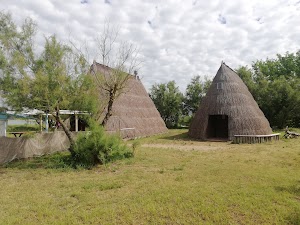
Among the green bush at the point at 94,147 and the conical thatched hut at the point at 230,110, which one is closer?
the green bush at the point at 94,147

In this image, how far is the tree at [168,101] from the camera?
36250 millimetres

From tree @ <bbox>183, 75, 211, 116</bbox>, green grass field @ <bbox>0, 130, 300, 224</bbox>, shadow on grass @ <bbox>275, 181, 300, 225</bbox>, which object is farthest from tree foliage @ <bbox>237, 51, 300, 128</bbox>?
shadow on grass @ <bbox>275, 181, 300, 225</bbox>

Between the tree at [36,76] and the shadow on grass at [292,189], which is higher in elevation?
the tree at [36,76]

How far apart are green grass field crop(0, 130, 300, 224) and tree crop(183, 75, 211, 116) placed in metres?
27.5

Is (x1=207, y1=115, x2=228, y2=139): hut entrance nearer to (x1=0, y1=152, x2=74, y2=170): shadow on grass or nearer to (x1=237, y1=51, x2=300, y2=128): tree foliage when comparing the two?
(x1=237, y1=51, x2=300, y2=128): tree foliage

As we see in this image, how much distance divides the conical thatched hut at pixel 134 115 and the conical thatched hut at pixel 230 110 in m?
4.61

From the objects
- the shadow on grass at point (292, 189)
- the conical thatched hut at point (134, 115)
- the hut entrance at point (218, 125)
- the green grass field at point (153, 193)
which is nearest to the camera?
the green grass field at point (153, 193)

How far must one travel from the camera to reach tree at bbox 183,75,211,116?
121 feet

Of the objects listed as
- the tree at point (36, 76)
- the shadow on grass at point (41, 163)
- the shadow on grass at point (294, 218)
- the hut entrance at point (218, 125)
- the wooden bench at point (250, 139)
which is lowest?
the shadow on grass at point (294, 218)

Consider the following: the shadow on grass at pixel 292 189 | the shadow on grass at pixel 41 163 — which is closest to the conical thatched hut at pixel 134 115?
the shadow on grass at pixel 41 163

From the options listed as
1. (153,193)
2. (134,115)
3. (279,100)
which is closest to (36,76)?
(153,193)

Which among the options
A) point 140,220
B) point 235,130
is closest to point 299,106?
point 235,130

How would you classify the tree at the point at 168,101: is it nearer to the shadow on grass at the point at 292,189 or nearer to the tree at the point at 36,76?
the tree at the point at 36,76

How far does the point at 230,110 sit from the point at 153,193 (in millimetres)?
14017
